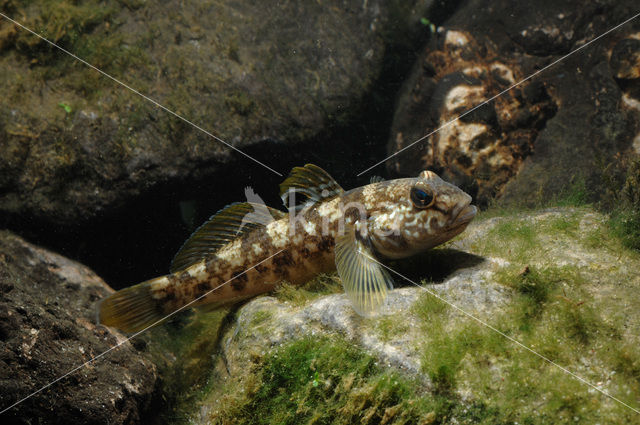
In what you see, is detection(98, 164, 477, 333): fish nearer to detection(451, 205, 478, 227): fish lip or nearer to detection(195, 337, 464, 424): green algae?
detection(451, 205, 478, 227): fish lip

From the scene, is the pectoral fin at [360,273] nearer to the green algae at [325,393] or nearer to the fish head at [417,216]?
the fish head at [417,216]

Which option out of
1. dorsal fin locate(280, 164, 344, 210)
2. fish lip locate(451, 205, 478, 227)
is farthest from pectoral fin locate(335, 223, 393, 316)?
fish lip locate(451, 205, 478, 227)

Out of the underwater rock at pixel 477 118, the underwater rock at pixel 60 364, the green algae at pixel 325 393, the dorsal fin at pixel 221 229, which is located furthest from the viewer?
the underwater rock at pixel 477 118

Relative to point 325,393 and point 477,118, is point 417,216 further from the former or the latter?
point 477,118

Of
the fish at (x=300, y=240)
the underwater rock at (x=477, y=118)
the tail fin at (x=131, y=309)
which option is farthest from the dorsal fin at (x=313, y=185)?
the underwater rock at (x=477, y=118)

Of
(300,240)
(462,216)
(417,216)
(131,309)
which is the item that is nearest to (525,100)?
(462,216)
